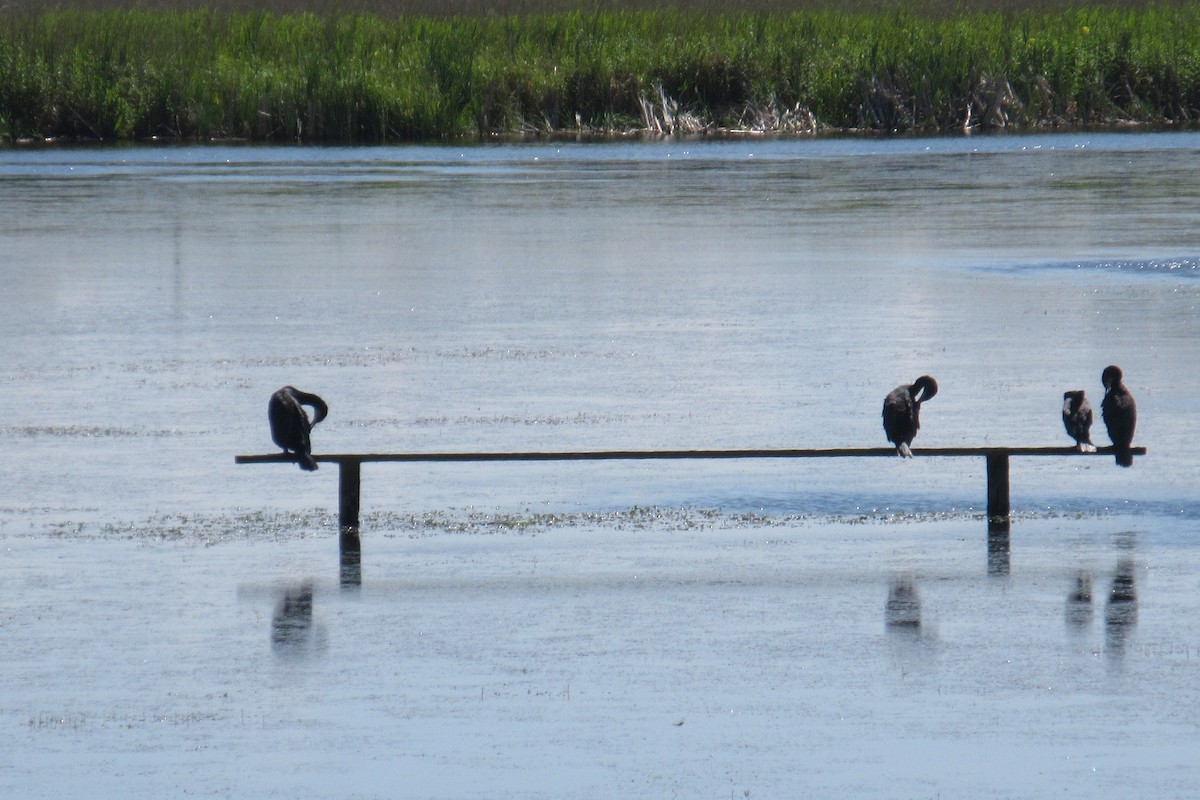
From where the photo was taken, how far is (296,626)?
27.4 ft

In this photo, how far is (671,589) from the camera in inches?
351

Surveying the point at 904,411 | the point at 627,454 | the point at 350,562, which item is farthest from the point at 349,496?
the point at 904,411

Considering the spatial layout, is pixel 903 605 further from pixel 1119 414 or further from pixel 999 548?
pixel 1119 414

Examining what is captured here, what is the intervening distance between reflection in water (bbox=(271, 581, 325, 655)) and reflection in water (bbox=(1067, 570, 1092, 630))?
263 centimetres

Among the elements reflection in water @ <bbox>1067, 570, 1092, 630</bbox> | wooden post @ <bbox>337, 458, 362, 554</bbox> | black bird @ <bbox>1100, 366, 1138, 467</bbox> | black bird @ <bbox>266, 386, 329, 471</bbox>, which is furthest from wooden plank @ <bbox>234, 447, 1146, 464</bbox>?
reflection in water @ <bbox>1067, 570, 1092, 630</bbox>

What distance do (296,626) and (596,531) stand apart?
2009mm

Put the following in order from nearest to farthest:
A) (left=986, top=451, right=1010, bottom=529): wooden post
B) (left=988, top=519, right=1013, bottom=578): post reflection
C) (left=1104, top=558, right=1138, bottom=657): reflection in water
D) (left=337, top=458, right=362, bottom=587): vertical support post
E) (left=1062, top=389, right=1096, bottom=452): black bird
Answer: (left=1104, top=558, right=1138, bottom=657): reflection in water → (left=988, top=519, right=1013, bottom=578): post reflection → (left=337, top=458, right=362, bottom=587): vertical support post → (left=986, top=451, right=1010, bottom=529): wooden post → (left=1062, top=389, right=1096, bottom=452): black bird

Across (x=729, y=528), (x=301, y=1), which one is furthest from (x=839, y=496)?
(x=301, y=1)

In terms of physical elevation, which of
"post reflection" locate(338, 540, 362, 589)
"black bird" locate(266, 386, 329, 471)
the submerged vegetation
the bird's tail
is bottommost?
"post reflection" locate(338, 540, 362, 589)

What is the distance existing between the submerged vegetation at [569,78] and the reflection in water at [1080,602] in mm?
28798

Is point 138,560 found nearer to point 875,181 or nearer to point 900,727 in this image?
point 900,727

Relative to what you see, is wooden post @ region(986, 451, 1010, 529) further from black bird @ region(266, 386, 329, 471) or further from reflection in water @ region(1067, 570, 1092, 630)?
black bird @ region(266, 386, 329, 471)

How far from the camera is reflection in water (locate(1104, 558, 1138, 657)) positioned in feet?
26.2

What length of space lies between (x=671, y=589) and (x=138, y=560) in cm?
215
